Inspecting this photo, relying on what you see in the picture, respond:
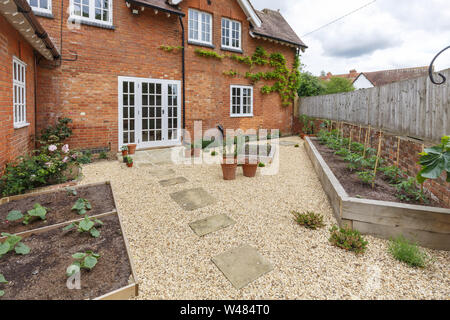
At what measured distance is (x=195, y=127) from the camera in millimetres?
9336

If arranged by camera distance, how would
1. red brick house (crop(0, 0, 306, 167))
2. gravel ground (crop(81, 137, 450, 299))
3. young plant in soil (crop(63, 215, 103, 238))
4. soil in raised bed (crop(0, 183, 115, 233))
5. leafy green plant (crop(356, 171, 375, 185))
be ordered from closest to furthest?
gravel ground (crop(81, 137, 450, 299))
young plant in soil (crop(63, 215, 103, 238))
soil in raised bed (crop(0, 183, 115, 233))
leafy green plant (crop(356, 171, 375, 185))
red brick house (crop(0, 0, 306, 167))

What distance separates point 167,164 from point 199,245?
419 centimetres

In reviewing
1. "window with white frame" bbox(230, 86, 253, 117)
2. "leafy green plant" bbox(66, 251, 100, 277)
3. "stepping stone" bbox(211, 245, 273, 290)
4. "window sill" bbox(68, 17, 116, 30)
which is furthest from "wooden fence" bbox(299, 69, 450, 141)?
"window sill" bbox(68, 17, 116, 30)

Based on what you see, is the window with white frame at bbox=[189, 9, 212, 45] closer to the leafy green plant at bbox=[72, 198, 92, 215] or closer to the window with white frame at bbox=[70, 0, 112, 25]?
the window with white frame at bbox=[70, 0, 112, 25]

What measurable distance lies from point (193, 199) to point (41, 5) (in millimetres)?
6801

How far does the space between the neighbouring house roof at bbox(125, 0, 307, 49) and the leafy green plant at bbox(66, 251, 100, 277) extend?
24.9ft

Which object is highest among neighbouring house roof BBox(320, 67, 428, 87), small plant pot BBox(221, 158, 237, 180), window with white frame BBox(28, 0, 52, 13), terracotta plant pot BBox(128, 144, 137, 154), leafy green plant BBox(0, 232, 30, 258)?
neighbouring house roof BBox(320, 67, 428, 87)

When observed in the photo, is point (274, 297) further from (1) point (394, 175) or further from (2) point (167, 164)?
(2) point (167, 164)

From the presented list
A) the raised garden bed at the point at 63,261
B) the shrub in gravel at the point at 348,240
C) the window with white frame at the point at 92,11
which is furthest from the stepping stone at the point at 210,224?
the window with white frame at the point at 92,11

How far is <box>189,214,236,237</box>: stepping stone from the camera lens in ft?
10.1

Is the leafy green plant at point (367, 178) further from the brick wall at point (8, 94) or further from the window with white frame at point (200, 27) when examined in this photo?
the window with white frame at point (200, 27)

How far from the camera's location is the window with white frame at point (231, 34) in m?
9.88
